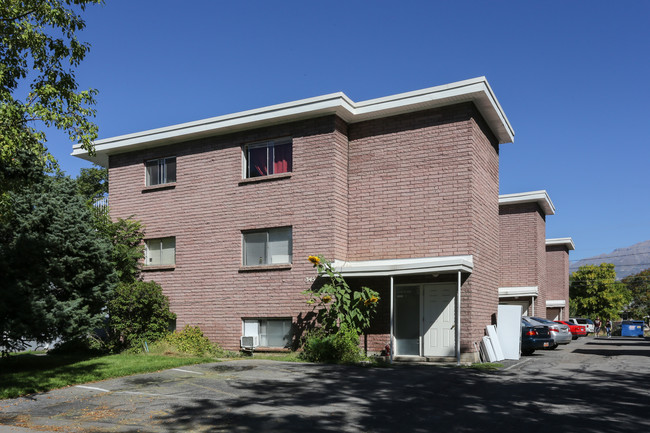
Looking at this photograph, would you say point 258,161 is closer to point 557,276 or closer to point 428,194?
point 428,194

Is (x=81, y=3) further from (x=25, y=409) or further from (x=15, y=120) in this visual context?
(x=25, y=409)

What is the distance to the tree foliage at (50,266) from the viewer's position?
1427cm

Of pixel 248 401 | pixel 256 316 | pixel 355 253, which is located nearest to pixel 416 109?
pixel 355 253

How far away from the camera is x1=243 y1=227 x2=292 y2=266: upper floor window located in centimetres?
1889

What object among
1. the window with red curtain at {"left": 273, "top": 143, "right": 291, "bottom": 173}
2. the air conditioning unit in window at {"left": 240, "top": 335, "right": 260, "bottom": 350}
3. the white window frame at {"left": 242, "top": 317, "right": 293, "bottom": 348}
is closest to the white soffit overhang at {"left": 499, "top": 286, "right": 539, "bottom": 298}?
the white window frame at {"left": 242, "top": 317, "right": 293, "bottom": 348}

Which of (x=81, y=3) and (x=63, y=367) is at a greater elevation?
(x=81, y=3)

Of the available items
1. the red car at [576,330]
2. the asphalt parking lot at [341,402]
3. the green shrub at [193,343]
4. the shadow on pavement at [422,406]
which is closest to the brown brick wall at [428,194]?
the asphalt parking lot at [341,402]

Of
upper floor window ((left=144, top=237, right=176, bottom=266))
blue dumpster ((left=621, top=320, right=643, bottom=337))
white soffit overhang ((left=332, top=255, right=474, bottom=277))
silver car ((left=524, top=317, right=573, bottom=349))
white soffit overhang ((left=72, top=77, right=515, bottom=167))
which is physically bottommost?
blue dumpster ((left=621, top=320, right=643, bottom=337))

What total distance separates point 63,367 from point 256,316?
585cm

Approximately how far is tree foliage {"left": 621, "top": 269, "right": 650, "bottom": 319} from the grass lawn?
307 ft

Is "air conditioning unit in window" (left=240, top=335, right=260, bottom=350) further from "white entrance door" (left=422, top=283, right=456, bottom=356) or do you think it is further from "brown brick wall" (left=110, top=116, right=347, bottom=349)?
"white entrance door" (left=422, top=283, right=456, bottom=356)

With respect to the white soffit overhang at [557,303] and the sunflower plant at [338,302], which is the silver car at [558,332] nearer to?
the sunflower plant at [338,302]

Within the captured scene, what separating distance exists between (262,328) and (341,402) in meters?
8.87

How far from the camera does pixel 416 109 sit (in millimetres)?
18062
